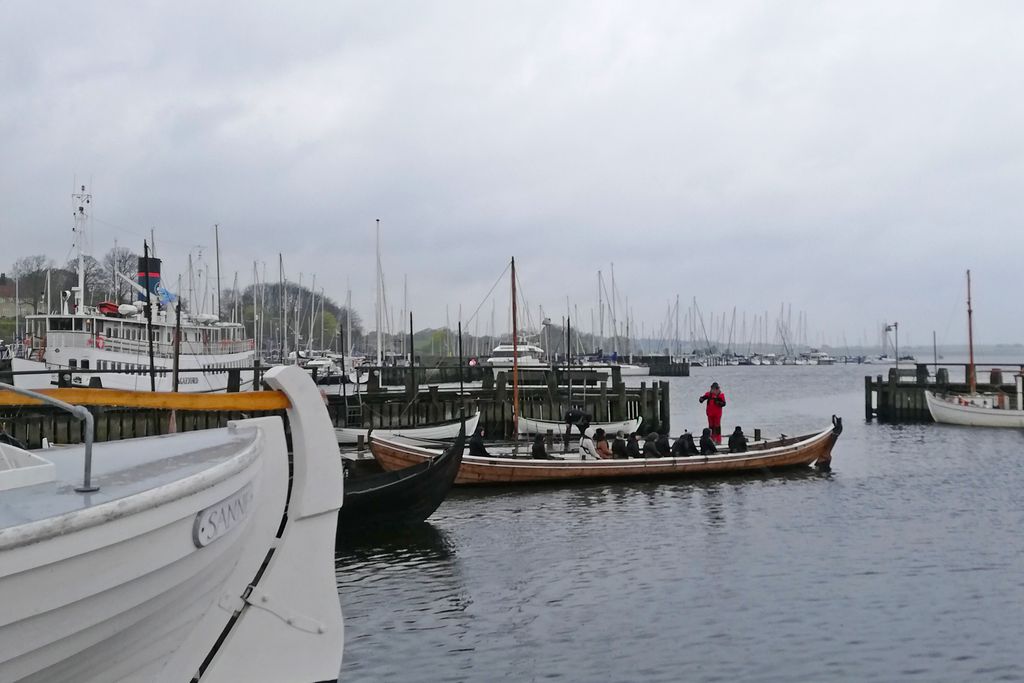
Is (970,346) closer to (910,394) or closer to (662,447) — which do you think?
(910,394)

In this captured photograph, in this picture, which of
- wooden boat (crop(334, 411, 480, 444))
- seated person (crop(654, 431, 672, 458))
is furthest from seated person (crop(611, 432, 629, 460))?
wooden boat (crop(334, 411, 480, 444))

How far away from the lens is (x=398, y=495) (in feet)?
60.1

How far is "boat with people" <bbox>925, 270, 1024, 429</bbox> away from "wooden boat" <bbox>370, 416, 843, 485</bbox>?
24279 mm

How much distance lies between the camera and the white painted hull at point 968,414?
45500 mm

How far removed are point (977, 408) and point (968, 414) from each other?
55 cm

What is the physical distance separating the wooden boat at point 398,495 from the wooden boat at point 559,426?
14.9m

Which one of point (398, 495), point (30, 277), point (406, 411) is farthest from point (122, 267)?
point (398, 495)

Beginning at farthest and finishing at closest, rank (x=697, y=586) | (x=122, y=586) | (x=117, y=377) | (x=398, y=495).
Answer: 1. (x=117, y=377)
2. (x=398, y=495)
3. (x=697, y=586)
4. (x=122, y=586)

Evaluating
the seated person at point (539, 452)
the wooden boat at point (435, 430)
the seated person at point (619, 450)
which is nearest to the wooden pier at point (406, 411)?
the wooden boat at point (435, 430)

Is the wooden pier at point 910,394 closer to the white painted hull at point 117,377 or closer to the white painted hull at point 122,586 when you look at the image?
the white painted hull at point 117,377

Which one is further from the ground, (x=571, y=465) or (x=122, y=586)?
(x=122, y=586)

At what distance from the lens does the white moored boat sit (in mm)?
4070

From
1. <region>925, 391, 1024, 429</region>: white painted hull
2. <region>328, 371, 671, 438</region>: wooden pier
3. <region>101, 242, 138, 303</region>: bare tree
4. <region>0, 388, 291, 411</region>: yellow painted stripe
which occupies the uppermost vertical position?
<region>101, 242, 138, 303</region>: bare tree

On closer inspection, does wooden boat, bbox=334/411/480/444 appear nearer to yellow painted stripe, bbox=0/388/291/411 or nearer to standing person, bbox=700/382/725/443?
standing person, bbox=700/382/725/443
